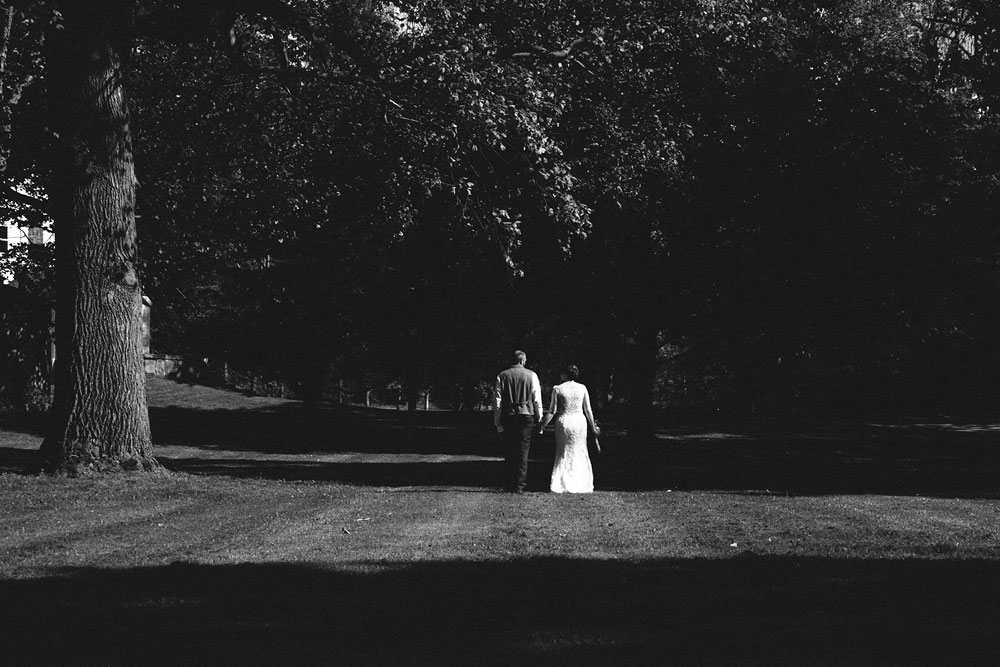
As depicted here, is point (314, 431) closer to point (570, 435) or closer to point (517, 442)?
point (570, 435)

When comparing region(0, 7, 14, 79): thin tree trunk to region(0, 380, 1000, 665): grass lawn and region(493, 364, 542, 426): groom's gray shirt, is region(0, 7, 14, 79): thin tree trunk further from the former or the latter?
region(493, 364, 542, 426): groom's gray shirt

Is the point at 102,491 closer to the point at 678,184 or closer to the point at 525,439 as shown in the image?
the point at 525,439

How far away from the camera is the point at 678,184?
26.0 m

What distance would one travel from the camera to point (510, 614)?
5500 mm

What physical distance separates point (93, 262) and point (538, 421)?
6847mm

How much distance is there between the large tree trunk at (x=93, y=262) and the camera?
15.5 meters

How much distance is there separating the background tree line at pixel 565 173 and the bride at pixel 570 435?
2.36 metres

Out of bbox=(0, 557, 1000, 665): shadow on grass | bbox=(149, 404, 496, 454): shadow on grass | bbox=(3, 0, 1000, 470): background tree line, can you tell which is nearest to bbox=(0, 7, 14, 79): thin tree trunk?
bbox=(3, 0, 1000, 470): background tree line

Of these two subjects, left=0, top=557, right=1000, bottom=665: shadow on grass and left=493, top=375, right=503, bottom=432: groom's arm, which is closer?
left=0, top=557, right=1000, bottom=665: shadow on grass

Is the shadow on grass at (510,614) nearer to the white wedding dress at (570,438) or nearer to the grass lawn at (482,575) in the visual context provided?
the grass lawn at (482,575)

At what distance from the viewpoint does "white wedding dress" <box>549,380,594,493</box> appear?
54.6ft

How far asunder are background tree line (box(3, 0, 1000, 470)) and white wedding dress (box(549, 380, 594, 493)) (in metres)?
2.37

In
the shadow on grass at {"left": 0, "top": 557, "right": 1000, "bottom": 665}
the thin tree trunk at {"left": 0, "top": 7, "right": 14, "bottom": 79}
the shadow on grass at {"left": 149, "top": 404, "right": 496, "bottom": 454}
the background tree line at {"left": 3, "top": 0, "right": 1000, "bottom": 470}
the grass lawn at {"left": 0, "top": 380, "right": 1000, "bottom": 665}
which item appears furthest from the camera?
the shadow on grass at {"left": 149, "top": 404, "right": 496, "bottom": 454}

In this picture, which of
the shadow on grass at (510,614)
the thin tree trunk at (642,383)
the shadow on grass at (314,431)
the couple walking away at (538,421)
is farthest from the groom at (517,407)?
the shadow on grass at (314,431)
